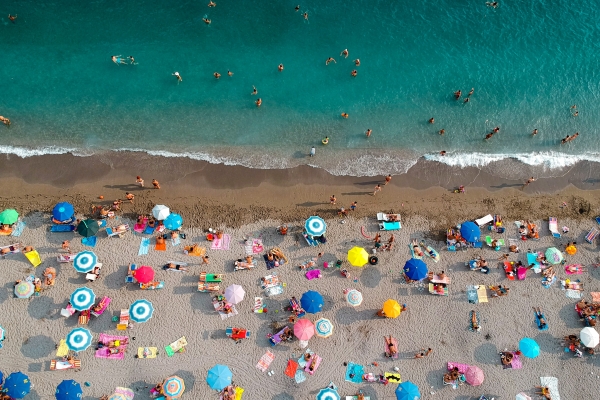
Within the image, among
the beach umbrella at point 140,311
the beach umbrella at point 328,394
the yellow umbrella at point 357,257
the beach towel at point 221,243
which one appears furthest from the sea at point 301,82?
the beach umbrella at point 328,394

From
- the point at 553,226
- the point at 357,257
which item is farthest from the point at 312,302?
the point at 553,226

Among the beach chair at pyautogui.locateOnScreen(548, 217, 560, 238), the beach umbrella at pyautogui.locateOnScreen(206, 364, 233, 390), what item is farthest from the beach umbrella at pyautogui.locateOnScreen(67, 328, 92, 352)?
the beach chair at pyautogui.locateOnScreen(548, 217, 560, 238)

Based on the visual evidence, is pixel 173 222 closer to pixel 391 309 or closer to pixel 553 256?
pixel 391 309

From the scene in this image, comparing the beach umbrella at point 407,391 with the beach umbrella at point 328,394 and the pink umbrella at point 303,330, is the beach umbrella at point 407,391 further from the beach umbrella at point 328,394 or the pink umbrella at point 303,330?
the pink umbrella at point 303,330

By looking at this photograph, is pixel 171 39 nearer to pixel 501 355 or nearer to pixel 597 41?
pixel 501 355

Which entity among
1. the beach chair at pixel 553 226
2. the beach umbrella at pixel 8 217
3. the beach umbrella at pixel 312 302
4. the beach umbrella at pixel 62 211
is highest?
the beach chair at pixel 553 226
